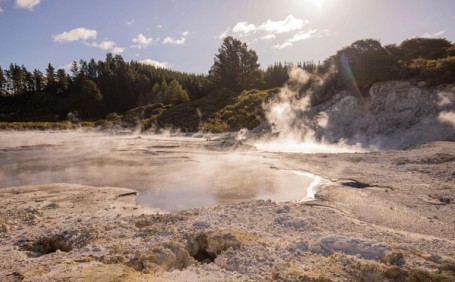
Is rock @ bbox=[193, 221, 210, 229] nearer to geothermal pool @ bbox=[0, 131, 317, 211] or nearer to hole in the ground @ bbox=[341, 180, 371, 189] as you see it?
geothermal pool @ bbox=[0, 131, 317, 211]

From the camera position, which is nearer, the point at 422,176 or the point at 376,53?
the point at 422,176

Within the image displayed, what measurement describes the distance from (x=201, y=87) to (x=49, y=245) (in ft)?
217

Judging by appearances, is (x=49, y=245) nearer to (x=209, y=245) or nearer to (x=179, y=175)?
(x=209, y=245)

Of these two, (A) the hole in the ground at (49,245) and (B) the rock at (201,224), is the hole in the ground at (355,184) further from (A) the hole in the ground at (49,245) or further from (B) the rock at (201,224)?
(A) the hole in the ground at (49,245)

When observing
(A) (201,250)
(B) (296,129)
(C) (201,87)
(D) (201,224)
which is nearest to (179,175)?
(D) (201,224)

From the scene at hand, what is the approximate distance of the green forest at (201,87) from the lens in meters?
27.7

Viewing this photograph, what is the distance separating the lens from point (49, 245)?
7227 mm

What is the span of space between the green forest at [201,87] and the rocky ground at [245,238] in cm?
1683

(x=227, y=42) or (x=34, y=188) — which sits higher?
(x=227, y=42)

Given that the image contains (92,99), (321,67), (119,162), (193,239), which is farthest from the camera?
(92,99)

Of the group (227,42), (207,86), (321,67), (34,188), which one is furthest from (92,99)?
(34,188)

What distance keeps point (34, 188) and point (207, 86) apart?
56636 millimetres

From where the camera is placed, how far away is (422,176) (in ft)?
39.6

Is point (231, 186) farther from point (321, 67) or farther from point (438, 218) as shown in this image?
point (321, 67)
